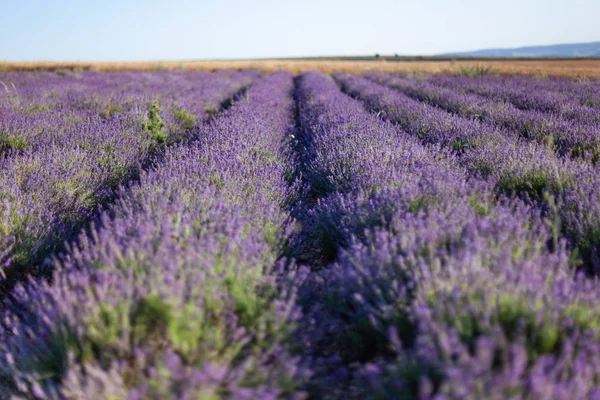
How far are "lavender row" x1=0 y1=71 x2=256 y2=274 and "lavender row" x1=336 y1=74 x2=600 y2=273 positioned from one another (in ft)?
9.82

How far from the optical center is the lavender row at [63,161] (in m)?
2.87

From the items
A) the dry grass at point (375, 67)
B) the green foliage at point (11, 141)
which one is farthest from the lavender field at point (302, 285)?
the dry grass at point (375, 67)

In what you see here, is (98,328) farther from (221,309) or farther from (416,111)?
(416,111)

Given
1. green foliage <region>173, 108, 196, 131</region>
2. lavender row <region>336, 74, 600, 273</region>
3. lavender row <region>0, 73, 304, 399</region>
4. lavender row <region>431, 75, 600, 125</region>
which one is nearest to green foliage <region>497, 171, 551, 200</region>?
lavender row <region>336, 74, 600, 273</region>

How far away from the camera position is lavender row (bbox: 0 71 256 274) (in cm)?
287

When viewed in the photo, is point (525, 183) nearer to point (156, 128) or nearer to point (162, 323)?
point (162, 323)

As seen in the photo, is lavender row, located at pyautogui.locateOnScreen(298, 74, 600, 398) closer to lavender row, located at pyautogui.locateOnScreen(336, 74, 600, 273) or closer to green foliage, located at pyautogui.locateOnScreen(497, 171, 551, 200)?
lavender row, located at pyautogui.locateOnScreen(336, 74, 600, 273)

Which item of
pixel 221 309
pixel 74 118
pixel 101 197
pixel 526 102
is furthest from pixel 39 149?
pixel 526 102

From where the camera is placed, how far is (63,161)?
396 cm

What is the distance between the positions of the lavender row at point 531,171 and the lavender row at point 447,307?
384 mm

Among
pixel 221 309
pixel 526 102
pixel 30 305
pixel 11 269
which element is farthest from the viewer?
pixel 526 102

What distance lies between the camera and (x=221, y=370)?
51.4 inches

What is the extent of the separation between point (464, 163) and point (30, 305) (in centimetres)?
370

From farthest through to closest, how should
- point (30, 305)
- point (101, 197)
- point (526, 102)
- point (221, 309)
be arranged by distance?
point (526, 102) → point (101, 197) → point (30, 305) → point (221, 309)
